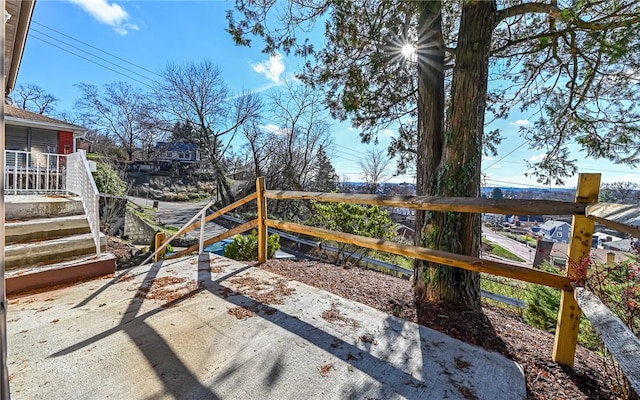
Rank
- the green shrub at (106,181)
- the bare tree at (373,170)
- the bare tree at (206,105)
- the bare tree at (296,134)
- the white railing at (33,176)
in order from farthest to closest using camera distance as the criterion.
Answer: the bare tree at (373,170) < the bare tree at (206,105) < the bare tree at (296,134) < the green shrub at (106,181) < the white railing at (33,176)

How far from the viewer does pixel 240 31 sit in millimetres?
3387

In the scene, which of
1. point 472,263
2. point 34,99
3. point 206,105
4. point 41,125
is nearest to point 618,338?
point 472,263

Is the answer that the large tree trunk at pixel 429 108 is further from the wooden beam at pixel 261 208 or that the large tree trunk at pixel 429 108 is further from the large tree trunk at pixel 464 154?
the wooden beam at pixel 261 208

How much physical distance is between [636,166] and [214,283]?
17.2 feet

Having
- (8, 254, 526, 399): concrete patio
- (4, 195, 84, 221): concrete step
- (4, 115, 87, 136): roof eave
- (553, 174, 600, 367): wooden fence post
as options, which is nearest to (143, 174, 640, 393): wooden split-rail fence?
(553, 174, 600, 367): wooden fence post

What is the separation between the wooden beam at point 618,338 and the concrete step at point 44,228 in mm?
5014

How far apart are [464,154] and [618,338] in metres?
1.84

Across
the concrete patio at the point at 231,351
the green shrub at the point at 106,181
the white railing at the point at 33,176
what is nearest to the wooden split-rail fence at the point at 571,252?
the concrete patio at the point at 231,351

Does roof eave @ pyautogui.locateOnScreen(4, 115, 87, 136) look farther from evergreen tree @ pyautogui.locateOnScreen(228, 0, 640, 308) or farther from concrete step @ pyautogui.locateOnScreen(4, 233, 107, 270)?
evergreen tree @ pyautogui.locateOnScreen(228, 0, 640, 308)

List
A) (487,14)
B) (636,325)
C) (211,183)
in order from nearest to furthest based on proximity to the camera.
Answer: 1. (636,325)
2. (487,14)
3. (211,183)

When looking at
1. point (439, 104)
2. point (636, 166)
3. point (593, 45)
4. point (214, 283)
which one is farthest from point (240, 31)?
point (636, 166)

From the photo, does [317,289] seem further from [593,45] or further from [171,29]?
[171,29]

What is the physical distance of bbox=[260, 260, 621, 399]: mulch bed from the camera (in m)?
1.57

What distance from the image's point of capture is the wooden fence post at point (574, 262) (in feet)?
5.19
